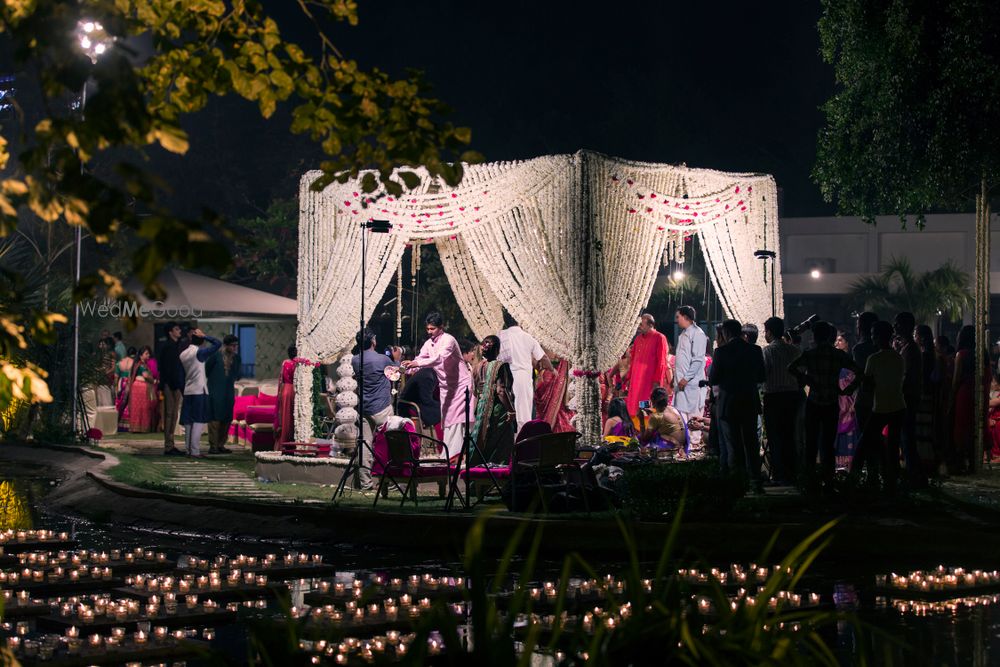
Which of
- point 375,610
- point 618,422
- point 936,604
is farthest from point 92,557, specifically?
point 618,422

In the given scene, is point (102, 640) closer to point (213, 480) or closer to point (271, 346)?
point (213, 480)

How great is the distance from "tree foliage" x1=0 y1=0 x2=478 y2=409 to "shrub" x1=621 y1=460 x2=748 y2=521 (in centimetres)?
654

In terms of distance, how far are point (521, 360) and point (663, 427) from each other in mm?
2141

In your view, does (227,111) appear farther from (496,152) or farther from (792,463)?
(792,463)

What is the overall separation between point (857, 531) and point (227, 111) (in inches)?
1665

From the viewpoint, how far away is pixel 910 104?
56.7 feet

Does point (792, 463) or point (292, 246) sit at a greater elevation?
point (292, 246)

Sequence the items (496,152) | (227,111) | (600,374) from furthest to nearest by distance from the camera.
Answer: (496,152) < (227,111) < (600,374)

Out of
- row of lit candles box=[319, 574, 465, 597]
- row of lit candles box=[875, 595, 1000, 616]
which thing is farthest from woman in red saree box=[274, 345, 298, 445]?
row of lit candles box=[875, 595, 1000, 616]

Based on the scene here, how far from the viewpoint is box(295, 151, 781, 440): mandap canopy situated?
15.7 meters

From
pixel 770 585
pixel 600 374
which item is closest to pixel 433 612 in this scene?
pixel 770 585

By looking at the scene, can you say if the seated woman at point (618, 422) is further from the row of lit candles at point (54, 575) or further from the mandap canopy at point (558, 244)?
the row of lit candles at point (54, 575)

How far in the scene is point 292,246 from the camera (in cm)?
4453

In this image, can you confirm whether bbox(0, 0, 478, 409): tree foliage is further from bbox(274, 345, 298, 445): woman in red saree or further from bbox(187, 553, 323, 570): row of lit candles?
bbox(274, 345, 298, 445): woman in red saree
